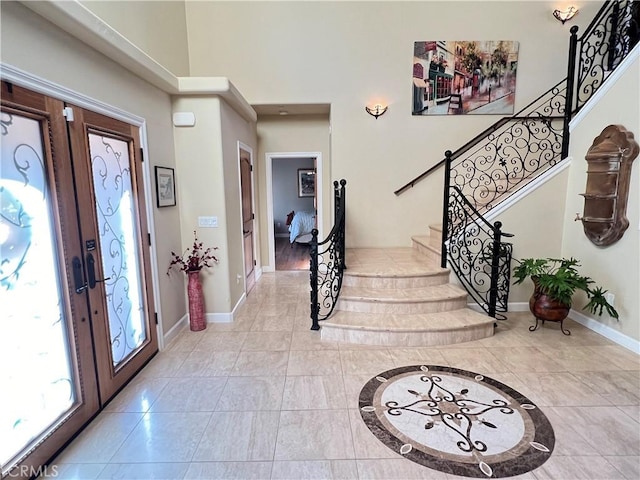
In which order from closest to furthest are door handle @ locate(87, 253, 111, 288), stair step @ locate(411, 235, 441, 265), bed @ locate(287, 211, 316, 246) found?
door handle @ locate(87, 253, 111, 288) → stair step @ locate(411, 235, 441, 265) → bed @ locate(287, 211, 316, 246)

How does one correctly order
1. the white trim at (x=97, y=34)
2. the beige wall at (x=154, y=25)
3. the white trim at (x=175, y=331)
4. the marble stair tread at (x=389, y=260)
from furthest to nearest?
the marble stair tread at (x=389, y=260), the white trim at (x=175, y=331), the beige wall at (x=154, y=25), the white trim at (x=97, y=34)

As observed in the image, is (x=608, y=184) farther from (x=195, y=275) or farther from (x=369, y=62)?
(x=195, y=275)

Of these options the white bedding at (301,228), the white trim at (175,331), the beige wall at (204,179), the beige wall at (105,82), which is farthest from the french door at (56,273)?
the white bedding at (301,228)

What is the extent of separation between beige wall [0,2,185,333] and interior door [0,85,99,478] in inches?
7.9

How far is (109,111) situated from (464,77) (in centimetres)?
491

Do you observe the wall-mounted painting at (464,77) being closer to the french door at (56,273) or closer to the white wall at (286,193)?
the french door at (56,273)

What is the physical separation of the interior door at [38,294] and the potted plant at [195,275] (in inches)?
58.0

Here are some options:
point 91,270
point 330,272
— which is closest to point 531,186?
point 330,272

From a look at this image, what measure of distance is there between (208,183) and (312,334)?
2.07m

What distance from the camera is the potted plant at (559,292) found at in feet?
11.2

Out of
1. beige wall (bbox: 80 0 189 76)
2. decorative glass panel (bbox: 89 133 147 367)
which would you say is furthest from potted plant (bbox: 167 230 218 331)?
beige wall (bbox: 80 0 189 76)

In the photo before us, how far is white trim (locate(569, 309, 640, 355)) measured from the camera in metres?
3.20

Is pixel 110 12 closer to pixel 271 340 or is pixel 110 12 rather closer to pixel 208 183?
pixel 208 183

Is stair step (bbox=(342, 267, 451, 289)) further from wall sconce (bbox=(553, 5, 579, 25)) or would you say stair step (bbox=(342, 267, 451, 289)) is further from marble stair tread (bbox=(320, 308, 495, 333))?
wall sconce (bbox=(553, 5, 579, 25))
